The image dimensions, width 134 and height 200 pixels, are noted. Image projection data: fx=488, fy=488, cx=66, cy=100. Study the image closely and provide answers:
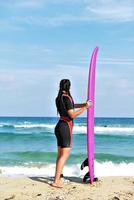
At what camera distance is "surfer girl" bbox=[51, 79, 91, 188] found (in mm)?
7047

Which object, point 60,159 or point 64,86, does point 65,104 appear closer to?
point 64,86

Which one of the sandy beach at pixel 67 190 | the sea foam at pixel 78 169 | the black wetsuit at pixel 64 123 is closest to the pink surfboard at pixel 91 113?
the sandy beach at pixel 67 190

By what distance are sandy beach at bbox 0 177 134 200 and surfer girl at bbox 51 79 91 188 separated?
0.26 meters

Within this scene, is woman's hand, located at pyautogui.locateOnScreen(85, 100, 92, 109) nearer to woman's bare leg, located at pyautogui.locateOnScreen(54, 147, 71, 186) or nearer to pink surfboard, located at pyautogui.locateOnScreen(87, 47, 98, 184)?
pink surfboard, located at pyautogui.locateOnScreen(87, 47, 98, 184)

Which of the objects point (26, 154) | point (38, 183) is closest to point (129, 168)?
point (26, 154)

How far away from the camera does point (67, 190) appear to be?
7.01 m

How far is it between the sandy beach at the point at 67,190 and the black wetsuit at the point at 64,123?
67 centimetres

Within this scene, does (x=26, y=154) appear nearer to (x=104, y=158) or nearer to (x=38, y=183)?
(x=104, y=158)

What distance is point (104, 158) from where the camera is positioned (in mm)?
16828

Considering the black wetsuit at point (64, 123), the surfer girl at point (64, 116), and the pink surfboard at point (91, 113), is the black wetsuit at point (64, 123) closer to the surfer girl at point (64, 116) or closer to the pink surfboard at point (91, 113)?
the surfer girl at point (64, 116)

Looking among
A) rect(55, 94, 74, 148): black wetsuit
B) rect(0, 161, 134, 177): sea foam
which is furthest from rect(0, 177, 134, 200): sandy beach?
rect(0, 161, 134, 177): sea foam

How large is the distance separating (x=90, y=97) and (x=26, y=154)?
11007mm

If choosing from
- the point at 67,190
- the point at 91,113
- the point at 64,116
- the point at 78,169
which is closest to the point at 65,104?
the point at 64,116

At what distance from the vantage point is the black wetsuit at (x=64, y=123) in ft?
23.1
